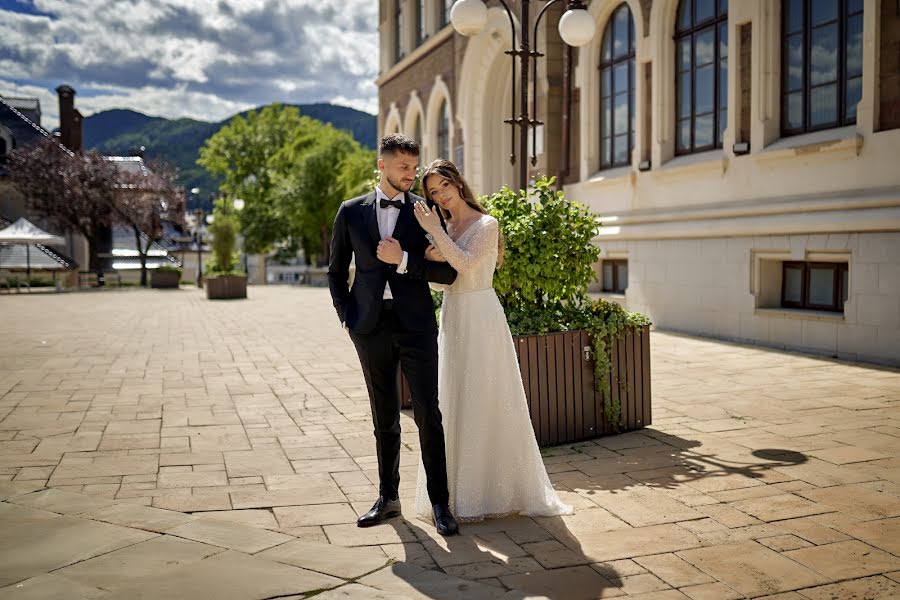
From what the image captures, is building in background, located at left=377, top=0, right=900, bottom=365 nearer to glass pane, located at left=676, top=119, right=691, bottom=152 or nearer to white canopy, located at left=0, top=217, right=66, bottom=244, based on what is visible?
glass pane, located at left=676, top=119, right=691, bottom=152

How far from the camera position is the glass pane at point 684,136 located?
44.5 ft

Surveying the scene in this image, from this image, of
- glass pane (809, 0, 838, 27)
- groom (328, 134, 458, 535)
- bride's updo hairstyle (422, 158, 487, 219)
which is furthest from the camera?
glass pane (809, 0, 838, 27)

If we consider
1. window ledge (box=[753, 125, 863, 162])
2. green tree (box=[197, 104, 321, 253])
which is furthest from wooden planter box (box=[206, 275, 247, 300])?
green tree (box=[197, 104, 321, 253])

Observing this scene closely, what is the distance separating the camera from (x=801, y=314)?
35.5 ft

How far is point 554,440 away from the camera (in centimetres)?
602

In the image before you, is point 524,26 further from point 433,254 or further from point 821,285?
point 433,254

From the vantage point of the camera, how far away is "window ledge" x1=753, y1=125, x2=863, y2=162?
10062 mm

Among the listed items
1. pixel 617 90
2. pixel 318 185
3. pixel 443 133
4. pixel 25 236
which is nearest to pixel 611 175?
pixel 617 90

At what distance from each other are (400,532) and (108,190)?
141 feet

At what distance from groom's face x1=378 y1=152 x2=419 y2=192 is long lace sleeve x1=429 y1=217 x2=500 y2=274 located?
317 mm

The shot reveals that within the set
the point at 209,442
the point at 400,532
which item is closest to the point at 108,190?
the point at 209,442

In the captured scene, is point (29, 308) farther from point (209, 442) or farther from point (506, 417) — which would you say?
point (506, 417)

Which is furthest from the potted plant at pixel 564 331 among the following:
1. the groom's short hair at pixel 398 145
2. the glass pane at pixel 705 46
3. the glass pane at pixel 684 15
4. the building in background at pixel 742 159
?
the glass pane at pixel 684 15

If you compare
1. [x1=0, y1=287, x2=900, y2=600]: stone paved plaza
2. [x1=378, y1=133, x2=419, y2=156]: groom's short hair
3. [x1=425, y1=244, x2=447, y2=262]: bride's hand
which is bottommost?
[x1=0, y1=287, x2=900, y2=600]: stone paved plaza
